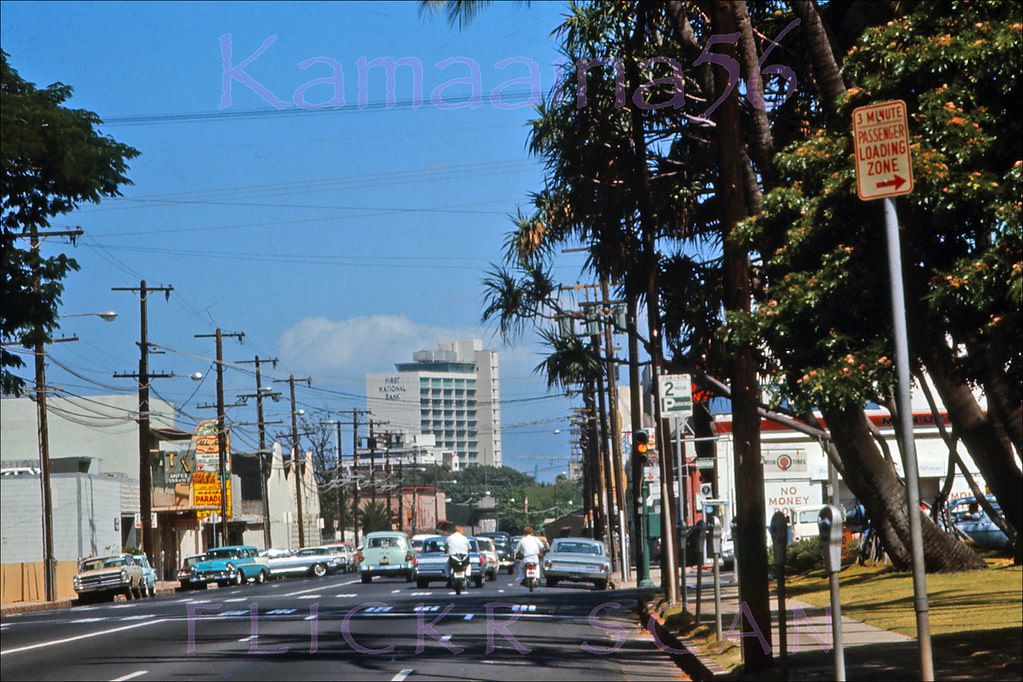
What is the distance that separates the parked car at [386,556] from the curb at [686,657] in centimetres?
3069

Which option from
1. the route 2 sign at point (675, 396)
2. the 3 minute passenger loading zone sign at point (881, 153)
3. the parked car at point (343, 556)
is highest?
the 3 minute passenger loading zone sign at point (881, 153)

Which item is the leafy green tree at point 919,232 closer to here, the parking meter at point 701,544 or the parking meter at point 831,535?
the parking meter at point 831,535

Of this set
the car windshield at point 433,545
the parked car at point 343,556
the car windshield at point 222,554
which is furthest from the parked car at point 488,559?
the parked car at point 343,556

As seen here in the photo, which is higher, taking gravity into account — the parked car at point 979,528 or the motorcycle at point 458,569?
the parked car at point 979,528

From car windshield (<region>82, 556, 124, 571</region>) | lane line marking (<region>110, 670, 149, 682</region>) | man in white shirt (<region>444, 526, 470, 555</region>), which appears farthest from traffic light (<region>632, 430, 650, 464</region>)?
car windshield (<region>82, 556, 124, 571</region>)

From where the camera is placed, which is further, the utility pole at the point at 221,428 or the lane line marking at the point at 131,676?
the utility pole at the point at 221,428

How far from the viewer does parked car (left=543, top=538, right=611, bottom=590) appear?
3950cm

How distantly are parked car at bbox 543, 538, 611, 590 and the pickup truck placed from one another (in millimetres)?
2349

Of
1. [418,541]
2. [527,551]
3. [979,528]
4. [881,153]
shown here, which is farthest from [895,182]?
[418,541]

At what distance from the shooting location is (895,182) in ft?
25.6

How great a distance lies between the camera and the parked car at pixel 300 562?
216 ft

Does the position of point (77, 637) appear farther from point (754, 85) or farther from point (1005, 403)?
point (1005, 403)

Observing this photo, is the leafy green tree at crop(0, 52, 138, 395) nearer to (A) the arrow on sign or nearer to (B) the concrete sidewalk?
(B) the concrete sidewalk

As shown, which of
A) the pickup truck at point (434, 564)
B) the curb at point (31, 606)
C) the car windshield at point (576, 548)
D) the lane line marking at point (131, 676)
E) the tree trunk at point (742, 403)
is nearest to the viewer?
the tree trunk at point (742, 403)
